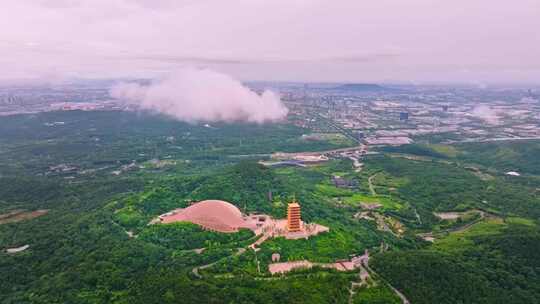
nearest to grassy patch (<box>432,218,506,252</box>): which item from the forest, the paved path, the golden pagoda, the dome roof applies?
the forest

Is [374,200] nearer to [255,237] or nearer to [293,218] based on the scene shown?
[293,218]

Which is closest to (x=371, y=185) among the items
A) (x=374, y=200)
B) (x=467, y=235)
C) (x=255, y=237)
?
(x=374, y=200)

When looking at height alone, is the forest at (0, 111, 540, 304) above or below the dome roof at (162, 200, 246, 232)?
below

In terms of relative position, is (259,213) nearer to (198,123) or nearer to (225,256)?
(225,256)

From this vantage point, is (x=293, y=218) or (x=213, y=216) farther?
(x=213, y=216)

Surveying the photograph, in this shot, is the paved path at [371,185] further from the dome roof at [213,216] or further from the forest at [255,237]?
the dome roof at [213,216]

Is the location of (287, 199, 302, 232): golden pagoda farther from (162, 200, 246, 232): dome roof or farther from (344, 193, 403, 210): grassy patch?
(344, 193, 403, 210): grassy patch

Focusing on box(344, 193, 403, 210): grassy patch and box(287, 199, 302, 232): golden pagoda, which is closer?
box(287, 199, 302, 232): golden pagoda

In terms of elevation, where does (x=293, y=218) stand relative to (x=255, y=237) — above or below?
above

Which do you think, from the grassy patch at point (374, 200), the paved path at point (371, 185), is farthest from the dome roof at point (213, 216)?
the paved path at point (371, 185)
